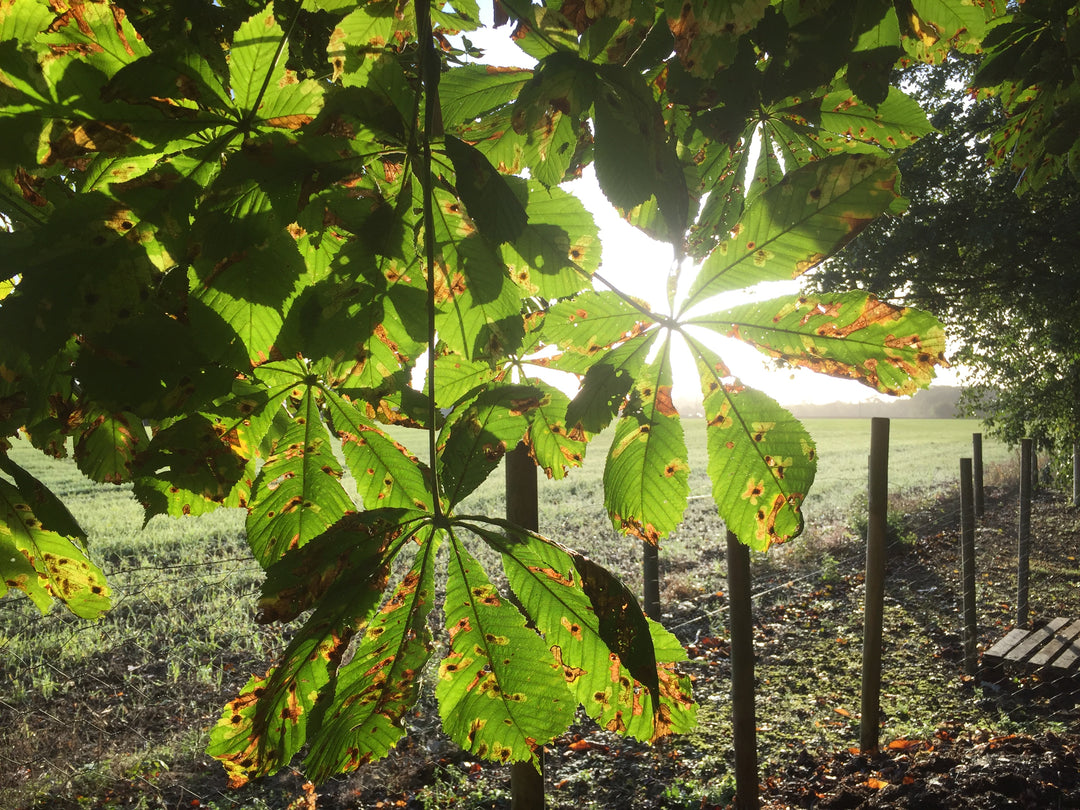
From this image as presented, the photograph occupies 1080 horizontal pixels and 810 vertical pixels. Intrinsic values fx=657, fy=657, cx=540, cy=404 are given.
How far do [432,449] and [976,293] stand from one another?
36.0ft

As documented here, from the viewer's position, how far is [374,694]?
2.02 ft

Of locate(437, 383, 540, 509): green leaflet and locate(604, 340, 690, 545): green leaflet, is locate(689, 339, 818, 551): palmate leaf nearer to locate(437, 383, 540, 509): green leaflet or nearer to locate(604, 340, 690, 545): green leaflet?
locate(604, 340, 690, 545): green leaflet

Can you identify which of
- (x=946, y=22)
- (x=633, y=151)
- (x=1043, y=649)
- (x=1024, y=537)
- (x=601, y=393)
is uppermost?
(x=946, y=22)

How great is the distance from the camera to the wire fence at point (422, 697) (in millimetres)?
3781

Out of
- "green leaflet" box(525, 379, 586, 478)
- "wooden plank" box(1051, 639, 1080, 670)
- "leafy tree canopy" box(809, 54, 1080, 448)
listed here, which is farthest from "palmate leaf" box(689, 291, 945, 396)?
"leafy tree canopy" box(809, 54, 1080, 448)

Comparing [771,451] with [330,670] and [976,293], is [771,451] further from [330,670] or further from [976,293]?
[976,293]

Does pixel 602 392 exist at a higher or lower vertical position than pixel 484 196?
lower

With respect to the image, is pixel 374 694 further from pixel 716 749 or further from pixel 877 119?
pixel 716 749

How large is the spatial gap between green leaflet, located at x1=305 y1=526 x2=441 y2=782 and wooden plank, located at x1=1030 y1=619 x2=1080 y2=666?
5.69 m

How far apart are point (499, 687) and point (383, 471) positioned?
31 cm

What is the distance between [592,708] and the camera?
2.29ft

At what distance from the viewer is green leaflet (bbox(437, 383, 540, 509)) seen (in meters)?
0.72

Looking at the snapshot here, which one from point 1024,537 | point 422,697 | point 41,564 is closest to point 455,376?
point 41,564

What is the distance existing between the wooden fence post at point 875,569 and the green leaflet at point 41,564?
3.69 m
